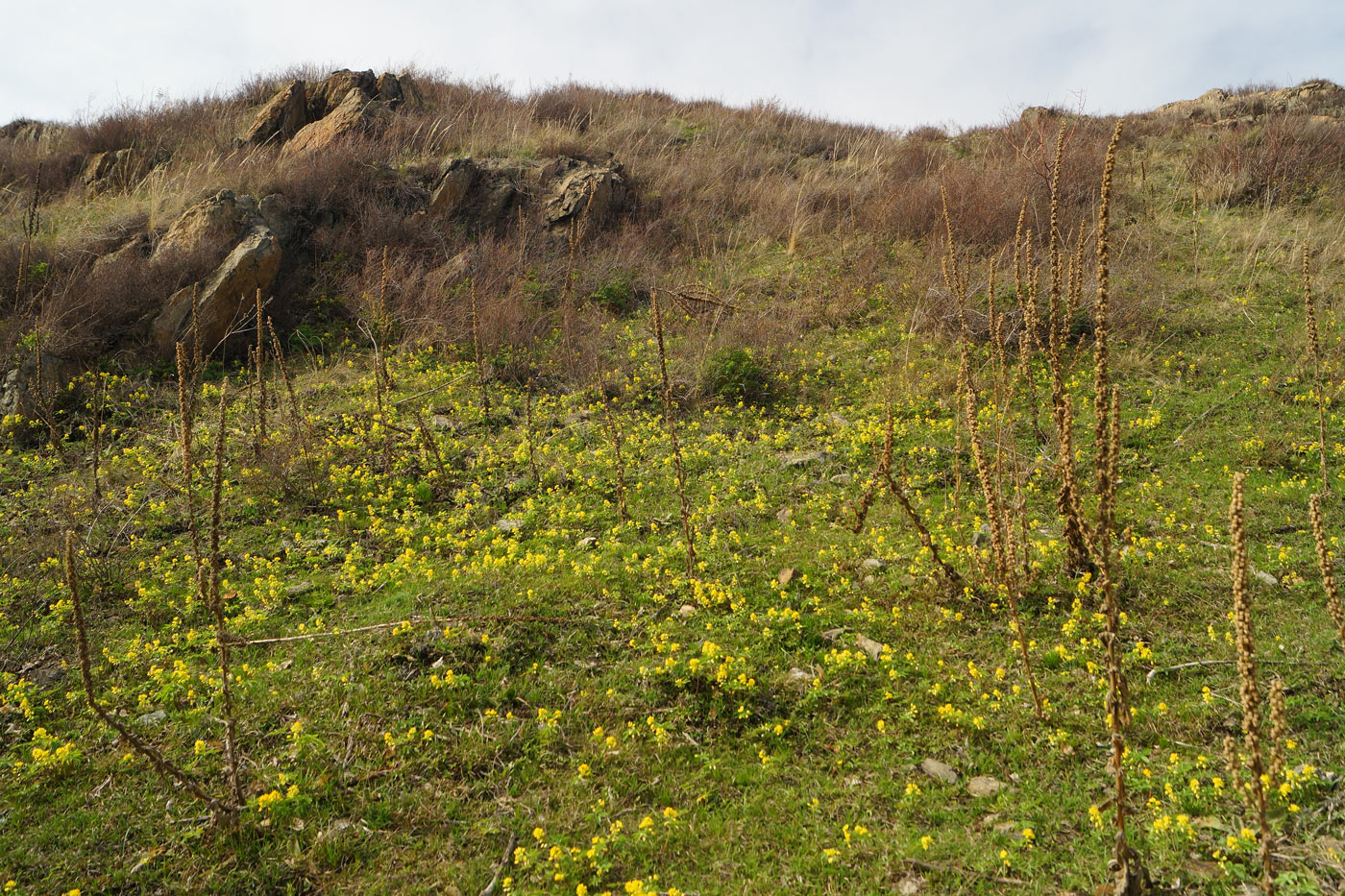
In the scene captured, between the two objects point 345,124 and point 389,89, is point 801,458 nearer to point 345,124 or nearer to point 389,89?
point 345,124

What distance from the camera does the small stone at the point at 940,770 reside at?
3387mm

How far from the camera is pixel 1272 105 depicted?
16953 mm

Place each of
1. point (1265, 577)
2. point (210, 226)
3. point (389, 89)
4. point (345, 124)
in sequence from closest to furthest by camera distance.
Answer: point (1265, 577), point (210, 226), point (345, 124), point (389, 89)

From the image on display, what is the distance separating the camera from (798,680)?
162 inches

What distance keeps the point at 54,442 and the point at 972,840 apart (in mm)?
9177

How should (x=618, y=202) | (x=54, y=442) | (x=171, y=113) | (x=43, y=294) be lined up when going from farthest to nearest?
1. (x=171, y=113)
2. (x=618, y=202)
3. (x=43, y=294)
4. (x=54, y=442)

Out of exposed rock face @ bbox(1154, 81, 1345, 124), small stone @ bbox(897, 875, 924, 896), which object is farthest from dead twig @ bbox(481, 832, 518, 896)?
exposed rock face @ bbox(1154, 81, 1345, 124)

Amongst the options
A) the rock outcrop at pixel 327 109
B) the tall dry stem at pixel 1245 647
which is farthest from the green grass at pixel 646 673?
the rock outcrop at pixel 327 109

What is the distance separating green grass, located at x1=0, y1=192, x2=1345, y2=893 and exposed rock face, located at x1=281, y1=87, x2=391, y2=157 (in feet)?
28.7

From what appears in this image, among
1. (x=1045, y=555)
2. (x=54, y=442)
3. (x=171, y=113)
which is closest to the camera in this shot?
(x=1045, y=555)

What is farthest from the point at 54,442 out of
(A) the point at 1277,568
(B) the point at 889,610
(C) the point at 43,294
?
(A) the point at 1277,568

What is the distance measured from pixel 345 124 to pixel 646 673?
14.4 metres

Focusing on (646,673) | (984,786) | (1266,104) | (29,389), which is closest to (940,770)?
(984,786)

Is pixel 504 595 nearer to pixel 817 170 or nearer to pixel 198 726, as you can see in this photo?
pixel 198 726
